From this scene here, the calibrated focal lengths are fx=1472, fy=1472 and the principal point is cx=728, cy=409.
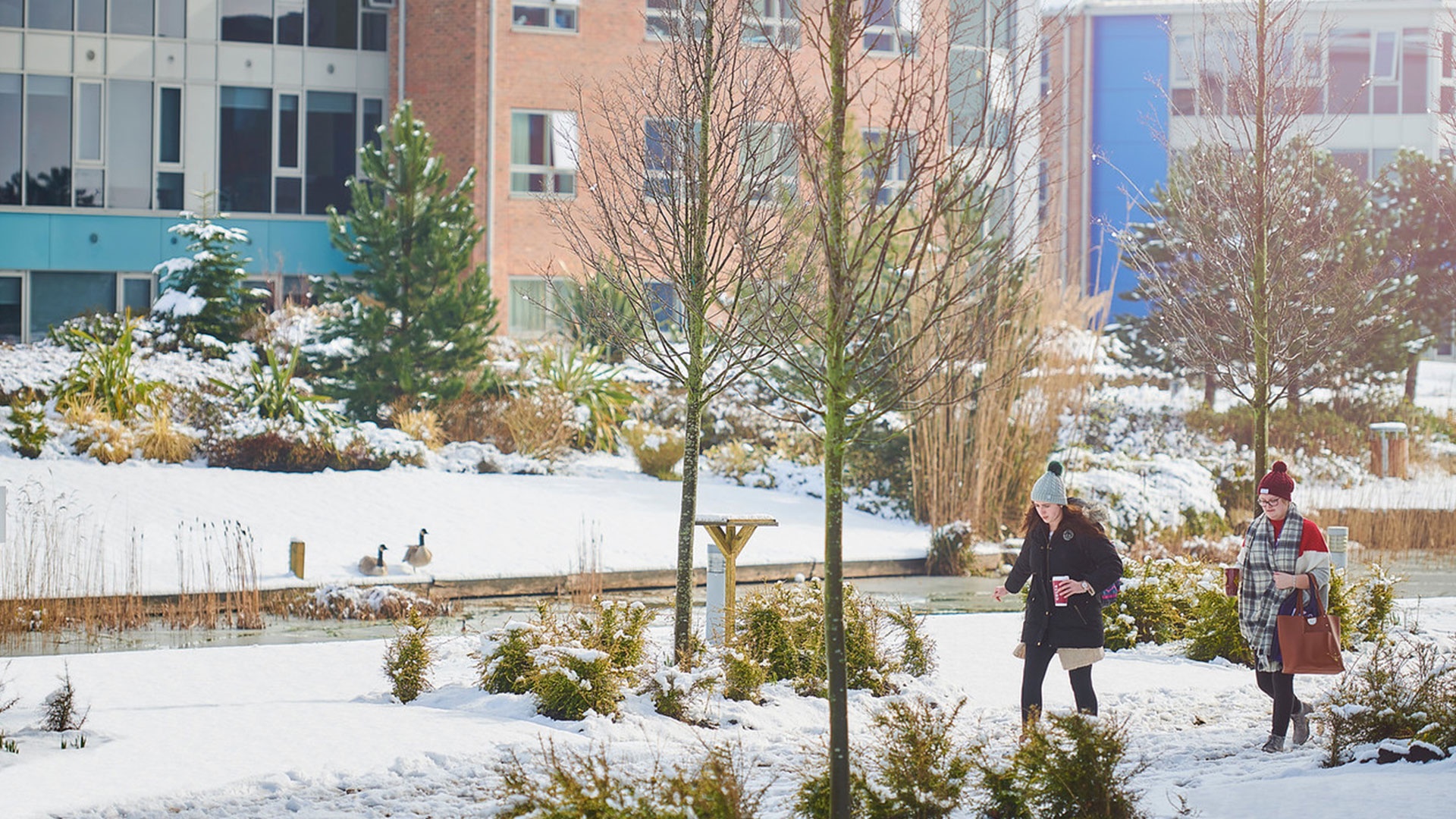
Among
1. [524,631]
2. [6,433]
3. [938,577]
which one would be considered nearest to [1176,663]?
[524,631]

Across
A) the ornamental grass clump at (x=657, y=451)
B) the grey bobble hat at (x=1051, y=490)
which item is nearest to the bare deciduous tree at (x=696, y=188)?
the grey bobble hat at (x=1051, y=490)

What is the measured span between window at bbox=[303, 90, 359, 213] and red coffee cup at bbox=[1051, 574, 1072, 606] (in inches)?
976

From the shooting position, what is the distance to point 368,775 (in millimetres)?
6285

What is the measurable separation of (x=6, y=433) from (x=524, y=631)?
11.0m

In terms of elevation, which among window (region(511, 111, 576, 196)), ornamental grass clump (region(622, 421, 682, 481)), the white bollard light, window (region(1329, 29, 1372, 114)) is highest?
window (region(1329, 29, 1372, 114))

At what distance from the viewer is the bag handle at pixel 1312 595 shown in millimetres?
6891

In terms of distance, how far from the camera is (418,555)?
13109 mm

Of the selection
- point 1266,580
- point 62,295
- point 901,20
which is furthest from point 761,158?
point 62,295

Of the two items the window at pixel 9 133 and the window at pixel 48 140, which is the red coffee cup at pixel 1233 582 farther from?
the window at pixel 9 133

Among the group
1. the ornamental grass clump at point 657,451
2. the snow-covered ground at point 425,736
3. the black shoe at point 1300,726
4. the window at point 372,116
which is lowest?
the snow-covered ground at point 425,736

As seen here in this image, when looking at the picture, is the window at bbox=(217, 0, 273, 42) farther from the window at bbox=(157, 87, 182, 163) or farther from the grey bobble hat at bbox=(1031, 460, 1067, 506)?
the grey bobble hat at bbox=(1031, 460, 1067, 506)

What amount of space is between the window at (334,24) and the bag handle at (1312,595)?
87.1ft

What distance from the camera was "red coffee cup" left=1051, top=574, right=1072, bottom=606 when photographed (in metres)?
7.02

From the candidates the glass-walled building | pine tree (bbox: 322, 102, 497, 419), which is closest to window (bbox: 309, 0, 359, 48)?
the glass-walled building
